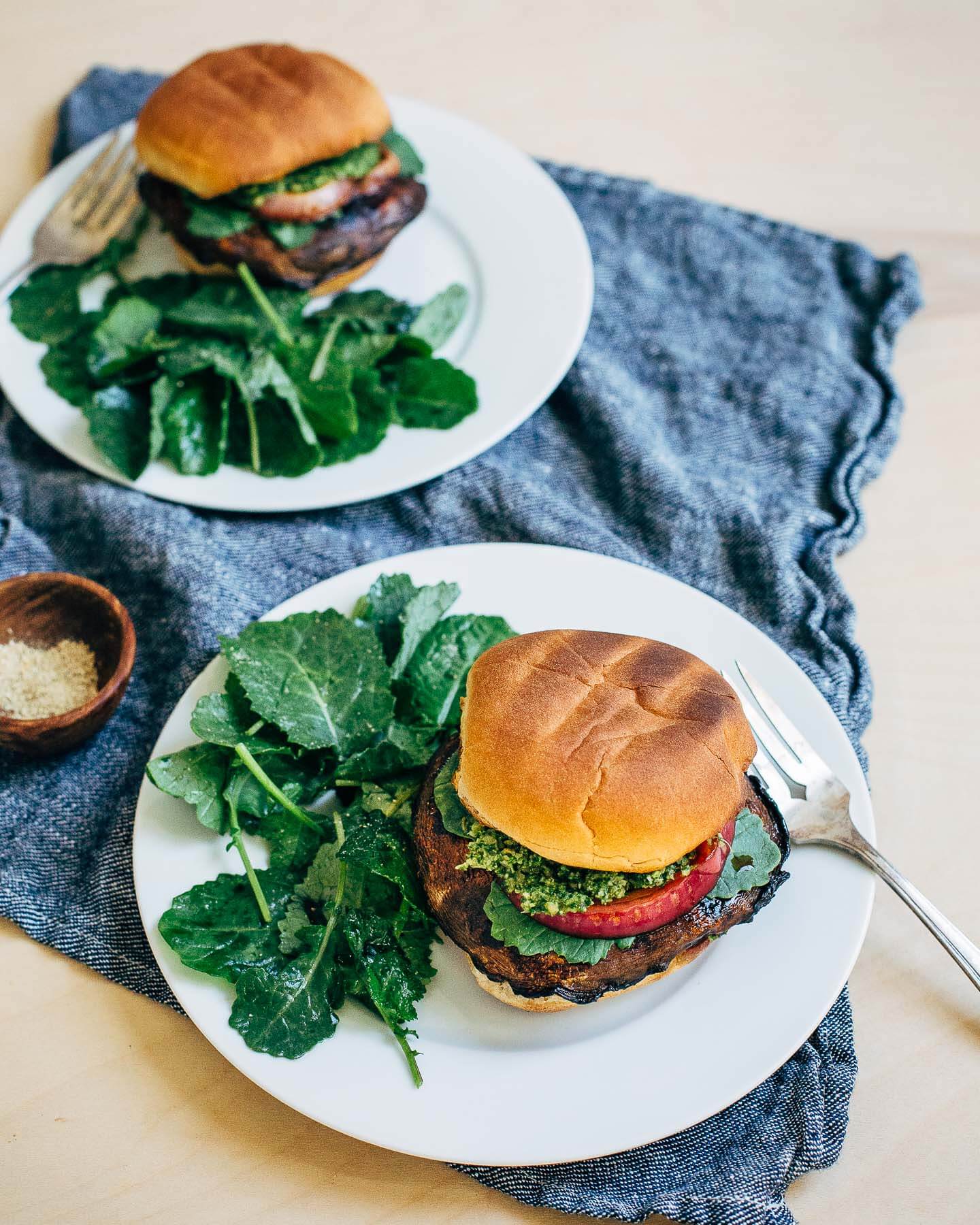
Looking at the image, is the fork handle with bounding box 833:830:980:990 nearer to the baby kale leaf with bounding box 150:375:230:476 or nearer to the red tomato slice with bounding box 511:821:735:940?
the red tomato slice with bounding box 511:821:735:940

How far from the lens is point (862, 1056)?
193 centimetres

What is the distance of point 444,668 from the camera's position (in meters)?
2.15

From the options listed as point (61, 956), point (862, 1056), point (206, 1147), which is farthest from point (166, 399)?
point (862, 1056)

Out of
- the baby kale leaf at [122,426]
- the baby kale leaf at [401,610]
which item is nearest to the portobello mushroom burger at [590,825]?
the baby kale leaf at [401,610]

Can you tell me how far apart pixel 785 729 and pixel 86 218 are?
2247 millimetres

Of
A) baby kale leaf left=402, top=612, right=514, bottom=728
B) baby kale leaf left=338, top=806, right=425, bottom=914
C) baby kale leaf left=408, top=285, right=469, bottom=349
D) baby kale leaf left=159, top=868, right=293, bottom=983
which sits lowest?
baby kale leaf left=159, top=868, right=293, bottom=983

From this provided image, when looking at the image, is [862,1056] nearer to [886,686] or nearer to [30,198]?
[886,686]

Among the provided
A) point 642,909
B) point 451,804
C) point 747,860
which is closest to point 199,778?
point 451,804

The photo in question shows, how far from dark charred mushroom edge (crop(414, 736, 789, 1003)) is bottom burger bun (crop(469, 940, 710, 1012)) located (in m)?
0.01

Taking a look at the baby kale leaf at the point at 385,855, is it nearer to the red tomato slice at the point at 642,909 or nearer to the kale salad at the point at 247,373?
the red tomato slice at the point at 642,909

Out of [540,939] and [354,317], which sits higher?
[354,317]

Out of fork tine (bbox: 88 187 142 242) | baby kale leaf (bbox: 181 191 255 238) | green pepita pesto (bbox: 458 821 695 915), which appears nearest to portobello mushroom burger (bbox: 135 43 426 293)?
baby kale leaf (bbox: 181 191 255 238)

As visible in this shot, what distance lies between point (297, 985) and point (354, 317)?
1691 mm

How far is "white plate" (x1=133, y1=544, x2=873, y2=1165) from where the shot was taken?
5.55 ft
